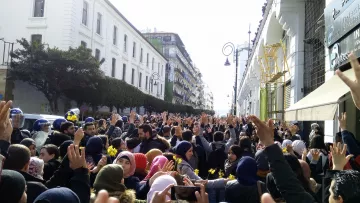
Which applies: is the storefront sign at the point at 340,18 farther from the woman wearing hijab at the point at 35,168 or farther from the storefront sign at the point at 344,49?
the woman wearing hijab at the point at 35,168

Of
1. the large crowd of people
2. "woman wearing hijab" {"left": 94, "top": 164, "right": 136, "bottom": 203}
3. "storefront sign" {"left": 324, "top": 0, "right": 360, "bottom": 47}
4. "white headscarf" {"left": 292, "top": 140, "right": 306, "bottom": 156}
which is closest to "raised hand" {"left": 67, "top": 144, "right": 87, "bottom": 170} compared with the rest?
the large crowd of people

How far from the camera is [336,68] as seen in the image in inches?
315

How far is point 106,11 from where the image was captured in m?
36.2

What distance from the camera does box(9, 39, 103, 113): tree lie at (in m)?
22.8

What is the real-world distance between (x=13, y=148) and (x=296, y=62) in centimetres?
1067

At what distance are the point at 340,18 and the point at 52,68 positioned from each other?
19.2m

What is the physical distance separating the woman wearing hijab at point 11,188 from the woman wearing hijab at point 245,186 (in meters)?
2.13

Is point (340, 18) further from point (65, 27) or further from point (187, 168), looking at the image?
point (65, 27)

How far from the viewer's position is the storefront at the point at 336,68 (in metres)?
5.71

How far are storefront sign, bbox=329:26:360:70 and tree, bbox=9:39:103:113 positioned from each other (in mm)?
18722

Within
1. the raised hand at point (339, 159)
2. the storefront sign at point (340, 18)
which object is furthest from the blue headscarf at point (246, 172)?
the storefront sign at point (340, 18)

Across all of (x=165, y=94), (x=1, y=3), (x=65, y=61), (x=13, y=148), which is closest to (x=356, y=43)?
(x=13, y=148)

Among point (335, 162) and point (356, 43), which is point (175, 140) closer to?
point (356, 43)

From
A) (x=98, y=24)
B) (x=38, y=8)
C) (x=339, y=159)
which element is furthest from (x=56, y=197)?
(x=98, y=24)
